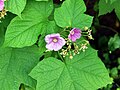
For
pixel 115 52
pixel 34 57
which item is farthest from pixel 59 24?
pixel 115 52

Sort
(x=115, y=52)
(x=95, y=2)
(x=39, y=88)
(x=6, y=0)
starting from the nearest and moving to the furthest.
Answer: (x=6, y=0) → (x=39, y=88) → (x=95, y=2) → (x=115, y=52)

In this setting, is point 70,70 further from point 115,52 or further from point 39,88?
point 115,52

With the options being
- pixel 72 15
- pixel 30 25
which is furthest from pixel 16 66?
pixel 72 15

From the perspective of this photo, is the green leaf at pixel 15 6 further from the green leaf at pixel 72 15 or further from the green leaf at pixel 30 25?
the green leaf at pixel 72 15

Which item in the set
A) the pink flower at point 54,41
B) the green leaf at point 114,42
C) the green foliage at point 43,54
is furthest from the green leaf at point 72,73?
the green leaf at point 114,42

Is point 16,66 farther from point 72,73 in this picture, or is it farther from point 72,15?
point 72,15

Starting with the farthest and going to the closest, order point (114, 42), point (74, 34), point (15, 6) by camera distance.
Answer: point (114, 42) < point (74, 34) < point (15, 6)
